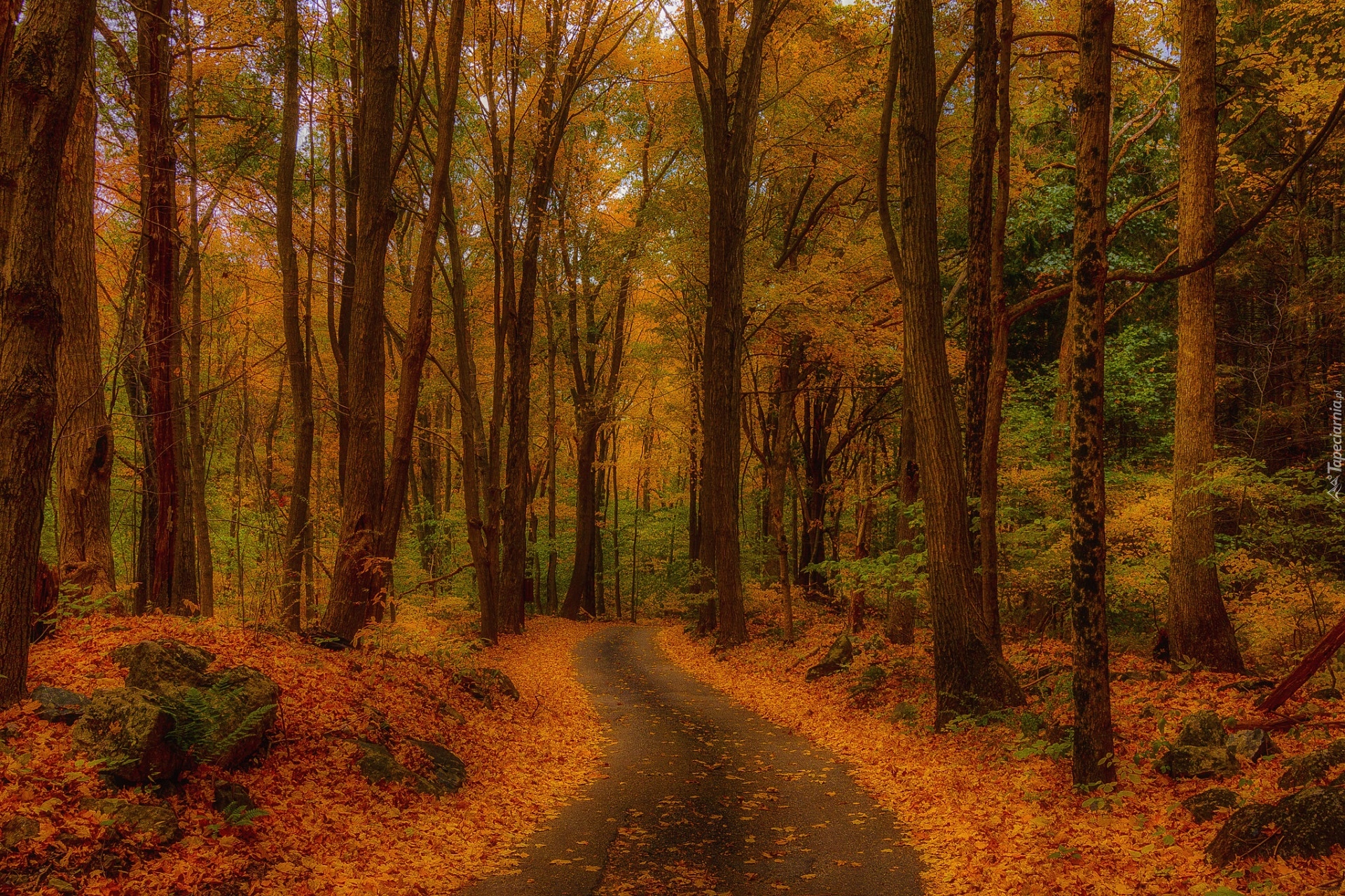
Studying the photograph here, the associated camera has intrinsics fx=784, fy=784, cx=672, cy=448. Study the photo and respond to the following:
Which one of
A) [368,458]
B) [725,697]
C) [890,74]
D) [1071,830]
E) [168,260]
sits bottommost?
[725,697]

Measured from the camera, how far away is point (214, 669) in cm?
616

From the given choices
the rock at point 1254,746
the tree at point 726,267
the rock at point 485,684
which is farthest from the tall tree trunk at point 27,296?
the tree at point 726,267

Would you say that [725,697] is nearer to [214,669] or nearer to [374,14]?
[214,669]

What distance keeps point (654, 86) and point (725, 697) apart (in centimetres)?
1687

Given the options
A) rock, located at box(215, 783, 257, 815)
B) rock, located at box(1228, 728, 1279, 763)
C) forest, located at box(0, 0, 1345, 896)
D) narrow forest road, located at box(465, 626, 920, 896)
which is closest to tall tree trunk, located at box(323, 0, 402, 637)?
forest, located at box(0, 0, 1345, 896)

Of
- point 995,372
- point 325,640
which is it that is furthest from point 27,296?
point 995,372

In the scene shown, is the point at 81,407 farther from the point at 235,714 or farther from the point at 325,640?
the point at 235,714

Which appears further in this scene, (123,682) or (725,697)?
(725,697)

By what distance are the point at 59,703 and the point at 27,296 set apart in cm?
255

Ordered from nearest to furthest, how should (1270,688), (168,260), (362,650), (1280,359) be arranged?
(1270,688)
(362,650)
(168,260)
(1280,359)

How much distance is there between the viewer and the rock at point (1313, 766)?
5.00 meters

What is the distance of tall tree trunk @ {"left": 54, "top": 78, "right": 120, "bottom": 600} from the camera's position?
25.2 ft

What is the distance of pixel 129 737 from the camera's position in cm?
471

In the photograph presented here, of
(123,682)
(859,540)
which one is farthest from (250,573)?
(123,682)
